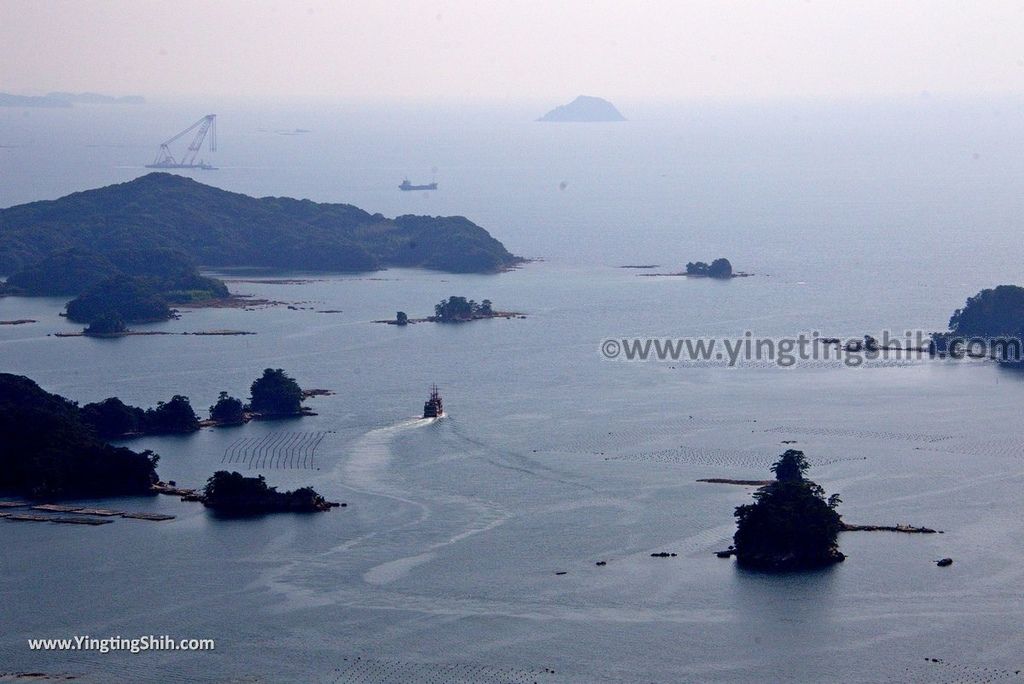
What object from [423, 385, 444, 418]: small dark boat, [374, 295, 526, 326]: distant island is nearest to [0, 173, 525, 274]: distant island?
[374, 295, 526, 326]: distant island

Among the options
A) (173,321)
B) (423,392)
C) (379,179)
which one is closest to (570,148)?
(379,179)

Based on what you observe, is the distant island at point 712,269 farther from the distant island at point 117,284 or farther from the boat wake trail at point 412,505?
the boat wake trail at point 412,505

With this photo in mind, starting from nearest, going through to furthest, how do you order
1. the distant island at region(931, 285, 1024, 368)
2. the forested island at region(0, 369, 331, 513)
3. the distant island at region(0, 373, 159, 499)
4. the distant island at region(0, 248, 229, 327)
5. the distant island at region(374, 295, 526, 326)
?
the forested island at region(0, 369, 331, 513)
the distant island at region(0, 373, 159, 499)
the distant island at region(931, 285, 1024, 368)
the distant island at region(374, 295, 526, 326)
the distant island at region(0, 248, 229, 327)

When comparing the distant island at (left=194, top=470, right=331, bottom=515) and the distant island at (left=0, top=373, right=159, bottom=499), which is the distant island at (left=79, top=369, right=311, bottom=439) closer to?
the distant island at (left=0, top=373, right=159, bottom=499)

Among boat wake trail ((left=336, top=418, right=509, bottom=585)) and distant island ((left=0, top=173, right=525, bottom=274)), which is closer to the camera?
boat wake trail ((left=336, top=418, right=509, bottom=585))

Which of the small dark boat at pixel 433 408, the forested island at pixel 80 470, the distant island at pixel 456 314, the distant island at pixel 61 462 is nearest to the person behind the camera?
the forested island at pixel 80 470

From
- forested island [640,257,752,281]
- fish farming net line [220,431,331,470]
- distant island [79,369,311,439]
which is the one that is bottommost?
fish farming net line [220,431,331,470]

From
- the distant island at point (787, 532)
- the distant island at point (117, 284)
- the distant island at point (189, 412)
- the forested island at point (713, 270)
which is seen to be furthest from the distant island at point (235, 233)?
the distant island at point (787, 532)
